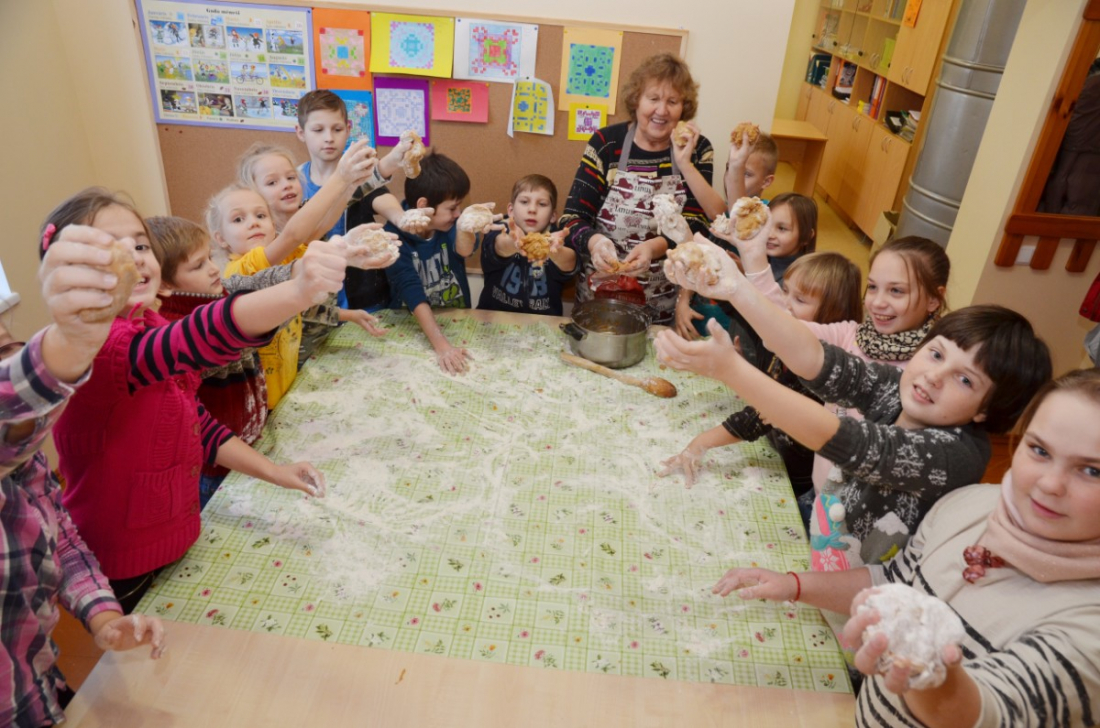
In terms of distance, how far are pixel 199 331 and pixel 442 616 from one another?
2.02 feet

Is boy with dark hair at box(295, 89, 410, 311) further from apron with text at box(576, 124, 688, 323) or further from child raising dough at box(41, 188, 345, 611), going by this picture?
child raising dough at box(41, 188, 345, 611)


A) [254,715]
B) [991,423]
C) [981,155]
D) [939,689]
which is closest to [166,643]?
[254,715]

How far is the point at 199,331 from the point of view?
1.03m

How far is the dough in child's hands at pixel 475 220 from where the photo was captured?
2.01 metres

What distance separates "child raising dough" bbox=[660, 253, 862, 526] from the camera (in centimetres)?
164

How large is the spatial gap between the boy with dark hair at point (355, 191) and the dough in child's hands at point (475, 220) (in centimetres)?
24

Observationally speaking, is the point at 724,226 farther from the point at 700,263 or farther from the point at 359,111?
the point at 359,111

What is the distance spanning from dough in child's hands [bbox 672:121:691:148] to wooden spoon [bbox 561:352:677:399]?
0.84 meters

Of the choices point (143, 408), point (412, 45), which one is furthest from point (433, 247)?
point (143, 408)

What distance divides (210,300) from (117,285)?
71 cm

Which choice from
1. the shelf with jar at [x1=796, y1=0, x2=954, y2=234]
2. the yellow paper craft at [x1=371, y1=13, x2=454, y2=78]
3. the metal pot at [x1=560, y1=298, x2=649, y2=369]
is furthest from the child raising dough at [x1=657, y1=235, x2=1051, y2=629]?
the shelf with jar at [x1=796, y1=0, x2=954, y2=234]

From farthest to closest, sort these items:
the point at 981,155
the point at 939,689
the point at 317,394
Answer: the point at 981,155, the point at 317,394, the point at 939,689

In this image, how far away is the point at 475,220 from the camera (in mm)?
2012

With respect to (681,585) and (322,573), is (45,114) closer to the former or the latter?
(322,573)
